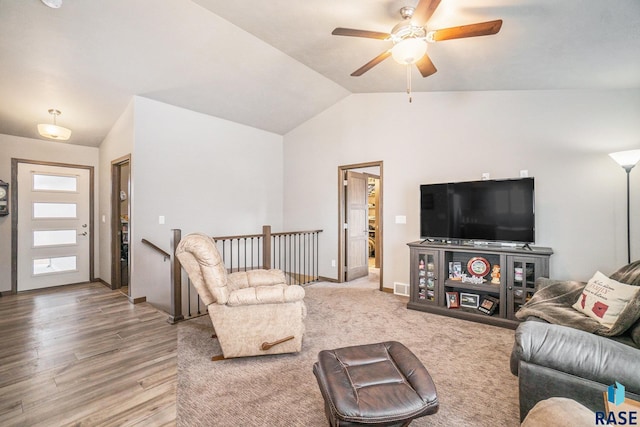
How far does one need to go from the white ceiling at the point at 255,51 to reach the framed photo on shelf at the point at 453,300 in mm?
2683

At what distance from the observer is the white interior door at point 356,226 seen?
17.7ft

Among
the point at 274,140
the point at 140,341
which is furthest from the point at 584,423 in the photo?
the point at 274,140

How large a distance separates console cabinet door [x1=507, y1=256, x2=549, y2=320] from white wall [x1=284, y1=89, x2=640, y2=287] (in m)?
0.49

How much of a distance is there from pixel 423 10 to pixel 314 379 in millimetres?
2826

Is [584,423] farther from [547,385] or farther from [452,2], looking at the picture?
[452,2]

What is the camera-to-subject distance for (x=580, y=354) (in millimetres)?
1385

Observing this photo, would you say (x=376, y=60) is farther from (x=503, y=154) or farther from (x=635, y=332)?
(x=635, y=332)

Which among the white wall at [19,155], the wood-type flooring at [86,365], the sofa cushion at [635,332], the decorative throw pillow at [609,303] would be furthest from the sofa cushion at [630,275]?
the white wall at [19,155]

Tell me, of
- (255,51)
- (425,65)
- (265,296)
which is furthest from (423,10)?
(265,296)

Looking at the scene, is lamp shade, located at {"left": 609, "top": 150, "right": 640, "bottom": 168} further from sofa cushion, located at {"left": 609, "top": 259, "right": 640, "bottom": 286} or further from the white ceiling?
sofa cushion, located at {"left": 609, "top": 259, "right": 640, "bottom": 286}

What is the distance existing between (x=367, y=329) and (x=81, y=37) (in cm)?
436

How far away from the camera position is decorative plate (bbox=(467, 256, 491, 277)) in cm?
355

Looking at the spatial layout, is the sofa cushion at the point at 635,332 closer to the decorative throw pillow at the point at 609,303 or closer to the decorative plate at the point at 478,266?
the decorative throw pillow at the point at 609,303

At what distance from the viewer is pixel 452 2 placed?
222 cm
